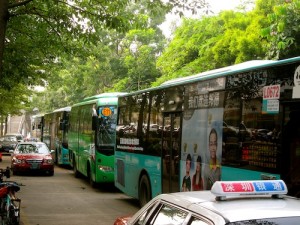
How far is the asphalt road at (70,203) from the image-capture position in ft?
36.6

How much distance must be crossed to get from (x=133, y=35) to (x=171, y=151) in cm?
3222

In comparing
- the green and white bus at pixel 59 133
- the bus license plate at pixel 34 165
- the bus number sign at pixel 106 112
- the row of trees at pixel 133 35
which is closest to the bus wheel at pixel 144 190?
the row of trees at pixel 133 35

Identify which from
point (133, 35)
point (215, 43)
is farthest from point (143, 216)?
point (133, 35)

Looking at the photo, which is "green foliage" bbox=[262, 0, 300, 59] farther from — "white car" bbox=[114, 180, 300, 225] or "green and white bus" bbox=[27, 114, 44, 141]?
"green and white bus" bbox=[27, 114, 44, 141]

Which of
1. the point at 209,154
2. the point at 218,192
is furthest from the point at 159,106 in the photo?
the point at 218,192

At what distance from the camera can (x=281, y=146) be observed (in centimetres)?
639

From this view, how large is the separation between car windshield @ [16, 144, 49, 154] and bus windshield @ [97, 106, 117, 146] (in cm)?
624

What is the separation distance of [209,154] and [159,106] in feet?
9.48

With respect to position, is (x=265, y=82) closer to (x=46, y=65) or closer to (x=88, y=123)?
(x=88, y=123)

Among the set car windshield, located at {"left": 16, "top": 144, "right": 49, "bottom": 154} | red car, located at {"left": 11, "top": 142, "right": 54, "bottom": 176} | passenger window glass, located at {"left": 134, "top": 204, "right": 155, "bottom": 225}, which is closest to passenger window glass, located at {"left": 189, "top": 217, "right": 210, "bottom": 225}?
passenger window glass, located at {"left": 134, "top": 204, "right": 155, "bottom": 225}

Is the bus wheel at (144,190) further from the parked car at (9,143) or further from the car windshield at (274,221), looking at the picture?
the parked car at (9,143)

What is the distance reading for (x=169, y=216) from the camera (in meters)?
4.05

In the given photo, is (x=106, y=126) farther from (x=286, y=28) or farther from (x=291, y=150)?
(x=291, y=150)

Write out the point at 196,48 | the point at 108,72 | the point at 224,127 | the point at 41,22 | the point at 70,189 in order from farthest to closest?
the point at 108,72 < the point at 196,48 < the point at 70,189 < the point at 41,22 < the point at 224,127
